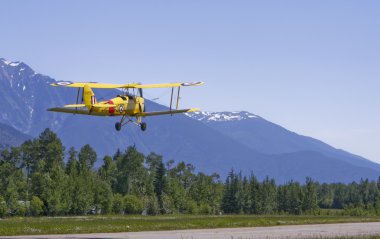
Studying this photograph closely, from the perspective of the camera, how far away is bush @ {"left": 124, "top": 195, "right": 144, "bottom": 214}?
171500mm

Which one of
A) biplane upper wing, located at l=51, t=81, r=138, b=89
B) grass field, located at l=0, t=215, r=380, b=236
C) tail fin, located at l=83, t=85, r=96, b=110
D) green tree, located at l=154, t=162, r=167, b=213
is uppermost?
biplane upper wing, located at l=51, t=81, r=138, b=89

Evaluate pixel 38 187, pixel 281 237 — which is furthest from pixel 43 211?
pixel 281 237

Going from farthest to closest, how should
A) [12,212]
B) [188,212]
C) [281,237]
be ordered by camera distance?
[188,212]
[12,212]
[281,237]

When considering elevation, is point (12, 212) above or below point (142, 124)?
below

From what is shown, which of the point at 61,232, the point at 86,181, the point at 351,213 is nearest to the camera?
the point at 61,232

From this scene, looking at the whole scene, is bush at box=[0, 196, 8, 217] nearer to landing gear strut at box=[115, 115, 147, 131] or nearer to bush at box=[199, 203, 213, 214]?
bush at box=[199, 203, 213, 214]

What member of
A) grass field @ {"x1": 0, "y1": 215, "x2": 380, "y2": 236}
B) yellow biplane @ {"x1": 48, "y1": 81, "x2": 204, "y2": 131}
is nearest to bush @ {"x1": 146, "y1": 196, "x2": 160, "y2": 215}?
grass field @ {"x1": 0, "y1": 215, "x2": 380, "y2": 236}

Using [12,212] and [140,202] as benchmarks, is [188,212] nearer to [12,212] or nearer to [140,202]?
[140,202]

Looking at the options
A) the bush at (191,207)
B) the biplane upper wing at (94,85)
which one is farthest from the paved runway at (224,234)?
the bush at (191,207)

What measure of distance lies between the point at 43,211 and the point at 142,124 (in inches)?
3321

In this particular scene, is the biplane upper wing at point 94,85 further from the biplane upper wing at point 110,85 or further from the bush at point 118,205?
the bush at point 118,205

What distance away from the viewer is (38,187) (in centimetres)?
15262

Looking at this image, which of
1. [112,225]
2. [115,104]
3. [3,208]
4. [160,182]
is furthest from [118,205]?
[115,104]

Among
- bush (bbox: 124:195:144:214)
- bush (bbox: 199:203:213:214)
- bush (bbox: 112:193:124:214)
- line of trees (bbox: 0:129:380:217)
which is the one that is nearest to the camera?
line of trees (bbox: 0:129:380:217)
